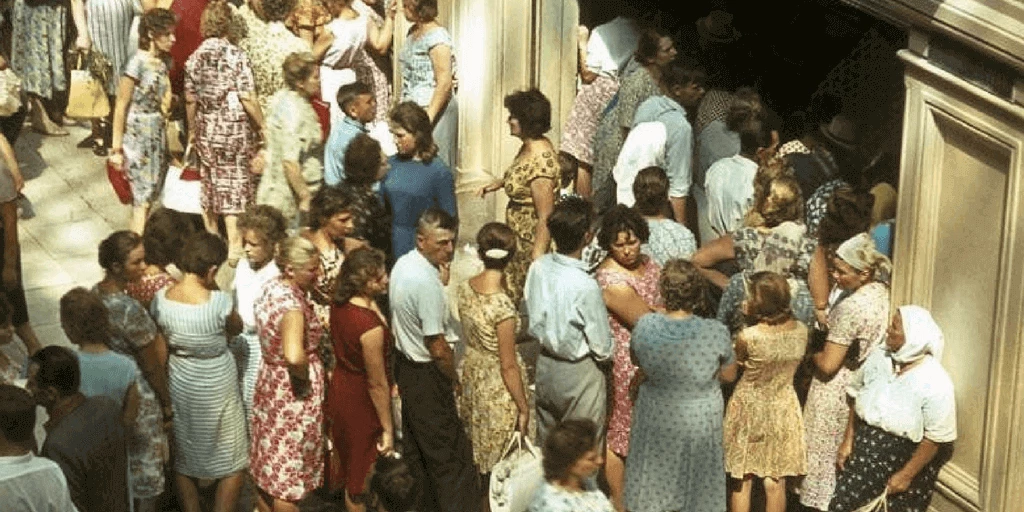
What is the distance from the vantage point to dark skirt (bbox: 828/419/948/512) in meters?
9.73

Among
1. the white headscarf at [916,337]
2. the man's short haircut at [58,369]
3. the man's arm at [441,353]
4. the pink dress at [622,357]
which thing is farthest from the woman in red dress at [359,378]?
the white headscarf at [916,337]

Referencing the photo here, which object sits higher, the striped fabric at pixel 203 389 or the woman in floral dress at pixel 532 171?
the woman in floral dress at pixel 532 171

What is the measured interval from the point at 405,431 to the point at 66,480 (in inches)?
83.7

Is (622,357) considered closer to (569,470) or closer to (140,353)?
(569,470)

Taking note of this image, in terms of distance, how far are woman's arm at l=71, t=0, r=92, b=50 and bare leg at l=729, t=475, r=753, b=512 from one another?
694 centimetres

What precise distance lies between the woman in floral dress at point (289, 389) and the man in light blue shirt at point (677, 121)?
9.46 feet

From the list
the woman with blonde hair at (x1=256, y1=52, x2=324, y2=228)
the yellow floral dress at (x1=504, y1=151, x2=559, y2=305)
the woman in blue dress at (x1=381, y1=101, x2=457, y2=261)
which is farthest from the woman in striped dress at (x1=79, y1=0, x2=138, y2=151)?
the yellow floral dress at (x1=504, y1=151, x2=559, y2=305)

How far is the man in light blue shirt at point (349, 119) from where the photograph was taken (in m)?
11.9

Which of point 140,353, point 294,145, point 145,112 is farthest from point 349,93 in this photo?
point 140,353

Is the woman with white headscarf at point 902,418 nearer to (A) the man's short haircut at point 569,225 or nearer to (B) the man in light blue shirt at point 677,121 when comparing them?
(A) the man's short haircut at point 569,225

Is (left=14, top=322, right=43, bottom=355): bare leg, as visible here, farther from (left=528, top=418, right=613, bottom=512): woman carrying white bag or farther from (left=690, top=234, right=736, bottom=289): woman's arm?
(left=528, top=418, right=613, bottom=512): woman carrying white bag

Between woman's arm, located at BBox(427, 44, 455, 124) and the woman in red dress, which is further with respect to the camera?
woman's arm, located at BBox(427, 44, 455, 124)

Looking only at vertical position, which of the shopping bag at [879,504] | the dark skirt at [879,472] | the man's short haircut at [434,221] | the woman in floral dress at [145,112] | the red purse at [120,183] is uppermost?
the woman in floral dress at [145,112]

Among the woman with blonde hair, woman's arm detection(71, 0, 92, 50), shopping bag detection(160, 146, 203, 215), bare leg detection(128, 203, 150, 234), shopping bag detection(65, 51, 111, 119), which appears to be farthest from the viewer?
woman's arm detection(71, 0, 92, 50)
